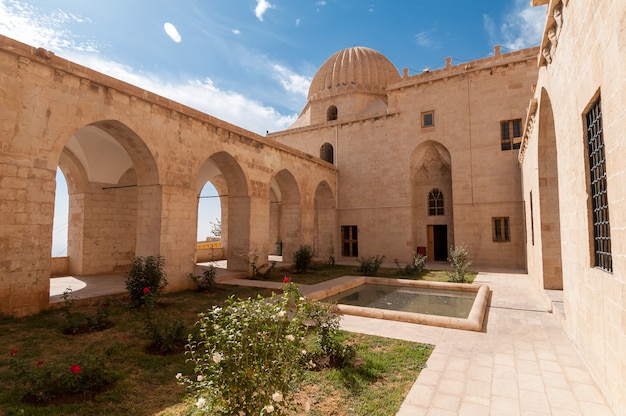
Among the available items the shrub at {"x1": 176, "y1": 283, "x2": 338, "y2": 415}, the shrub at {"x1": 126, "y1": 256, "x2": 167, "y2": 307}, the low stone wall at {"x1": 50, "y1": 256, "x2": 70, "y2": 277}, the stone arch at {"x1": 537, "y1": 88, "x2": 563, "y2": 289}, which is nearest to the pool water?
the stone arch at {"x1": 537, "y1": 88, "x2": 563, "y2": 289}

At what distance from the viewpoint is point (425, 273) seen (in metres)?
12.7

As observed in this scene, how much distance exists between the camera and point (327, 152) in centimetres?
1975

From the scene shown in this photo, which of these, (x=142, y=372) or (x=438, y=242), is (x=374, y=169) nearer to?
(x=438, y=242)

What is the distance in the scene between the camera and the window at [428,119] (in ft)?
53.8

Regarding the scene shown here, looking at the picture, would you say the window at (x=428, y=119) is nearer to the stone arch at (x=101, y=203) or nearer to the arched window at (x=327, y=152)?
the arched window at (x=327, y=152)

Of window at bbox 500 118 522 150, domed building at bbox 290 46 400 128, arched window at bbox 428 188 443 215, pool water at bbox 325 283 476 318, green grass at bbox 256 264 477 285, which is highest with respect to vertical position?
domed building at bbox 290 46 400 128

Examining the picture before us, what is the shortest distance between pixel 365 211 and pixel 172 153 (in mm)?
10919

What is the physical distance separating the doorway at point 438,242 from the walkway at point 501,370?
1043cm

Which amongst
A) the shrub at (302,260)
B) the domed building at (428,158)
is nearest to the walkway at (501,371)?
the shrub at (302,260)

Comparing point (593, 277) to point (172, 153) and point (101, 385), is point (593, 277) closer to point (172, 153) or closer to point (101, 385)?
point (101, 385)

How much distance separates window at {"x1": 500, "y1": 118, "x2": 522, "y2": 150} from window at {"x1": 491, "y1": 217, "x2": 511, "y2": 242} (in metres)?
3.19

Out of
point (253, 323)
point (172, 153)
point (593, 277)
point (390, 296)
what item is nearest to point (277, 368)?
point (253, 323)

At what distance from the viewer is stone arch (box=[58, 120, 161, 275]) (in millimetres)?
9939

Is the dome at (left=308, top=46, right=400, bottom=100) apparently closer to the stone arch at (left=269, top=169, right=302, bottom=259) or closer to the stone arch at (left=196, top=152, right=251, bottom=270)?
the stone arch at (left=269, top=169, right=302, bottom=259)
